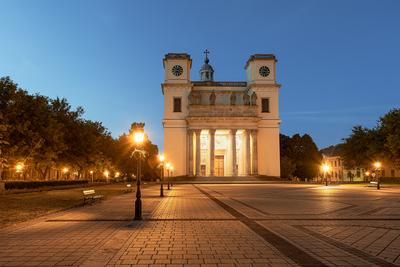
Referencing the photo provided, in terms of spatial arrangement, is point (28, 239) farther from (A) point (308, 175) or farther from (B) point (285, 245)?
(A) point (308, 175)

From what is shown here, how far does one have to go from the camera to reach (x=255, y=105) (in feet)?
268

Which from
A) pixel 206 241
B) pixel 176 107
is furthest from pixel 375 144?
pixel 206 241

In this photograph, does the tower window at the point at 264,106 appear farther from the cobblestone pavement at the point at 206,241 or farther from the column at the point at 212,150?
the cobblestone pavement at the point at 206,241

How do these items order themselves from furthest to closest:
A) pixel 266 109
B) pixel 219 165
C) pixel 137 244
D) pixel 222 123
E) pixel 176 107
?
1. pixel 219 165
2. pixel 266 109
3. pixel 176 107
4. pixel 222 123
5. pixel 137 244

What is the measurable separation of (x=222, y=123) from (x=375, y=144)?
28.7 meters

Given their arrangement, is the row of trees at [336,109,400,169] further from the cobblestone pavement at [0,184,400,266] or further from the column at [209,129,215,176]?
the cobblestone pavement at [0,184,400,266]

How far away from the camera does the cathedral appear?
80125mm

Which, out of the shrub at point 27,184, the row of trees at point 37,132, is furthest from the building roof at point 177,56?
the shrub at point 27,184

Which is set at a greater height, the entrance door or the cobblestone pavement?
the entrance door

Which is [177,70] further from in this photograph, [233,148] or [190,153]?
[233,148]

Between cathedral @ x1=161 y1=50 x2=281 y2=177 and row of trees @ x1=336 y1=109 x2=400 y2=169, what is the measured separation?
15.4 metres

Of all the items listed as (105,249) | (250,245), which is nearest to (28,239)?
(105,249)

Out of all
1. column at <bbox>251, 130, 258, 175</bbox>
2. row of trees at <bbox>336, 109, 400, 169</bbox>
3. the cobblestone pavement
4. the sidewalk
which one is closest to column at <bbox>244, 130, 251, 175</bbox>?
column at <bbox>251, 130, 258, 175</bbox>

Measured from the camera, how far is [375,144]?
65.1m
